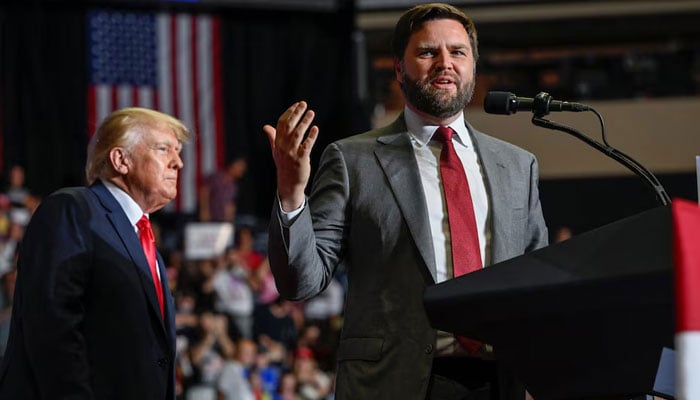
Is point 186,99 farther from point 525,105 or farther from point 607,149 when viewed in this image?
point 607,149

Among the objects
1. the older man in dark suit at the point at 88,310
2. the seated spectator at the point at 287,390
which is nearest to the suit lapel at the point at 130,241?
the older man in dark suit at the point at 88,310

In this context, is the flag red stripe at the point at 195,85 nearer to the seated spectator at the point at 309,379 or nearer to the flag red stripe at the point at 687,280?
the seated spectator at the point at 309,379

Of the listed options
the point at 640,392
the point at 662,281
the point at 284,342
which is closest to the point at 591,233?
the point at 662,281

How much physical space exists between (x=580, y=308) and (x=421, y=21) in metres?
1.13

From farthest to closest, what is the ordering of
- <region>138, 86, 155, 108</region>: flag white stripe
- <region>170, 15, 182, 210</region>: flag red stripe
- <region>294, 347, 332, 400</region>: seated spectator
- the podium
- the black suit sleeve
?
<region>170, 15, 182, 210</region>: flag red stripe < <region>138, 86, 155, 108</region>: flag white stripe < <region>294, 347, 332, 400</region>: seated spectator < the black suit sleeve < the podium

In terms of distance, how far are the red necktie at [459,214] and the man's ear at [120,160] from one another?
948mm

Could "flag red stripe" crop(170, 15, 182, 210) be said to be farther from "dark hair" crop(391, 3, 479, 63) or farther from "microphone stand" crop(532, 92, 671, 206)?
"microphone stand" crop(532, 92, 671, 206)

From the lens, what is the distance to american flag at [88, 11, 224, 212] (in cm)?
1059

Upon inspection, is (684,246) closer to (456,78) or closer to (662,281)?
(662,281)

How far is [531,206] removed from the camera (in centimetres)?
243

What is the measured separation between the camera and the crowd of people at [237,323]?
7805 mm

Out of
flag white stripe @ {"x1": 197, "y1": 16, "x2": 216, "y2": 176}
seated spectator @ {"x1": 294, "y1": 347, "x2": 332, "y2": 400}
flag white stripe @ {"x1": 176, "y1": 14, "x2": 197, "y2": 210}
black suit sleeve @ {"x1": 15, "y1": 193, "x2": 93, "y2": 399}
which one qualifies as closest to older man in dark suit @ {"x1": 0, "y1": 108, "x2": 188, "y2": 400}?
black suit sleeve @ {"x1": 15, "y1": 193, "x2": 93, "y2": 399}

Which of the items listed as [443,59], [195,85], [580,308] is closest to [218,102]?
[195,85]

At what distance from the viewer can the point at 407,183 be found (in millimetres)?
2320
